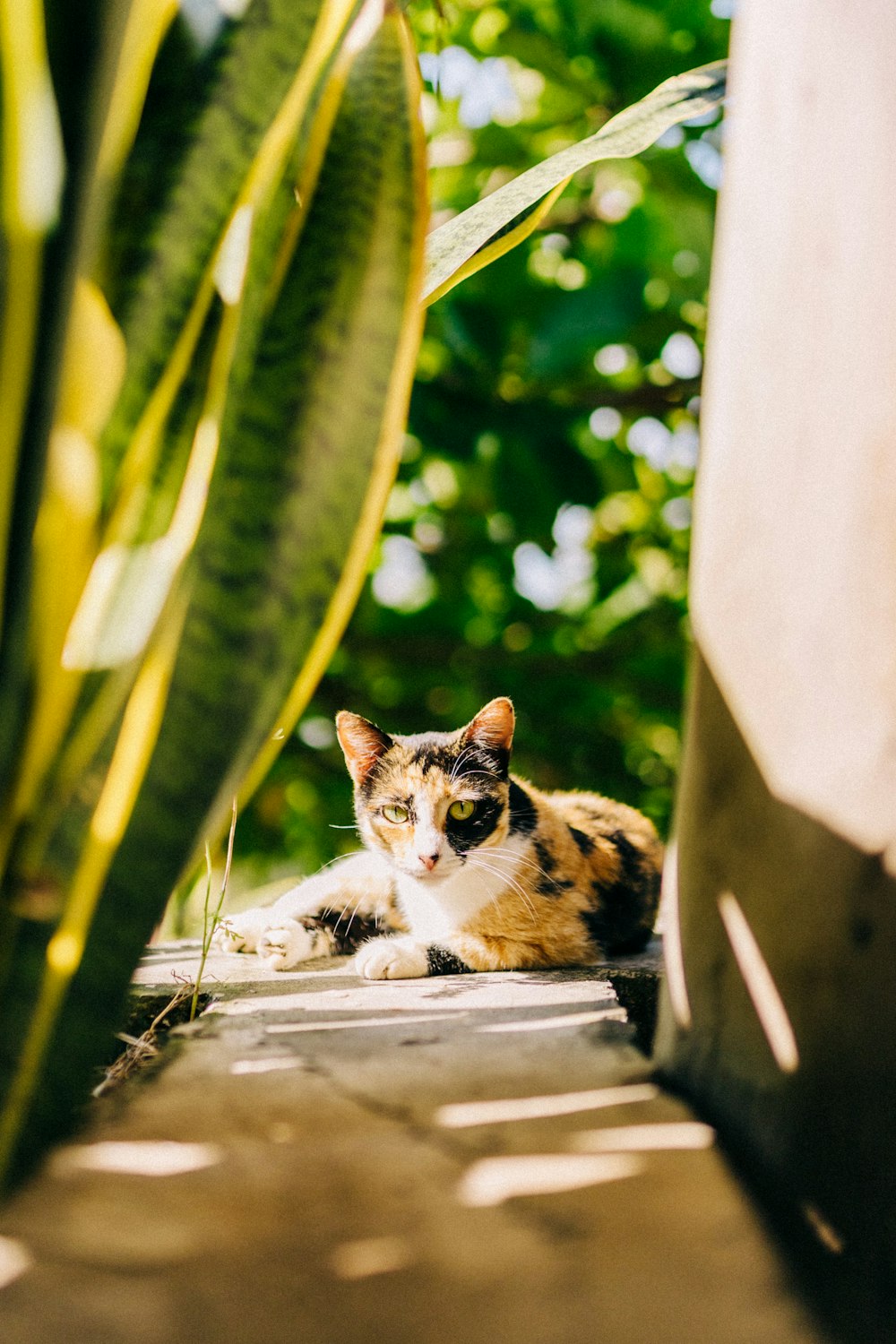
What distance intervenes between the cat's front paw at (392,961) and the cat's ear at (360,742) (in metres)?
0.26

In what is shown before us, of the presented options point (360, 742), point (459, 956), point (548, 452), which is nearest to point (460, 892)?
point (459, 956)

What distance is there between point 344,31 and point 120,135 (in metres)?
0.12

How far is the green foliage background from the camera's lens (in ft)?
3.11

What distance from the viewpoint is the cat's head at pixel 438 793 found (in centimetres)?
98

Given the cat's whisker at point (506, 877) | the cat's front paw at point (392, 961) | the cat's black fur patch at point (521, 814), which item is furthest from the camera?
the cat's black fur patch at point (521, 814)

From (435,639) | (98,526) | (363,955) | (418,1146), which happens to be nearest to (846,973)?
(418,1146)

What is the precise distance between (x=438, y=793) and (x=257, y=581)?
0.71 metres

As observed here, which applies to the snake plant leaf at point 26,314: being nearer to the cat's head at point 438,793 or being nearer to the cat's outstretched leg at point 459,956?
the cat's outstretched leg at point 459,956

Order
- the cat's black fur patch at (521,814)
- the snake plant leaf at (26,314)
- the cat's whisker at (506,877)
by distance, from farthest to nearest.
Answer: the cat's black fur patch at (521,814) < the cat's whisker at (506,877) < the snake plant leaf at (26,314)

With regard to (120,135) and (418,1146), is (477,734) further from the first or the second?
(120,135)

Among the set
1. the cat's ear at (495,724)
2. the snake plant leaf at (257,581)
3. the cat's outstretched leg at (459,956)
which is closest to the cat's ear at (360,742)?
the cat's ear at (495,724)

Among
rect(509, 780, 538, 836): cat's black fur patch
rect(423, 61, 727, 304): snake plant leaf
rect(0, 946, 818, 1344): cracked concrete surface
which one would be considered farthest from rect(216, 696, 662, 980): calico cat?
rect(423, 61, 727, 304): snake plant leaf

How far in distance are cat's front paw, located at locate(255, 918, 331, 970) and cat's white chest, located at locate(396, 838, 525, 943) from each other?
12 centimetres

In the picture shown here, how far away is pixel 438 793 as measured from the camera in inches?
39.0
